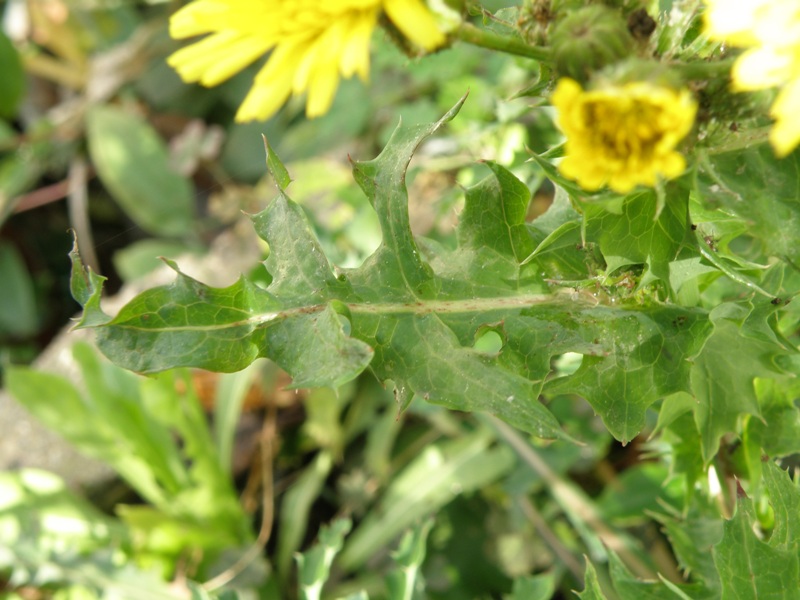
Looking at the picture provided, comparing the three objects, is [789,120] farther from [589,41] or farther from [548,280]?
[548,280]

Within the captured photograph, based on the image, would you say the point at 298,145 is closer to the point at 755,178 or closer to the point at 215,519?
the point at 215,519

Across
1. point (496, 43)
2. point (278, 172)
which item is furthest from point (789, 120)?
point (278, 172)

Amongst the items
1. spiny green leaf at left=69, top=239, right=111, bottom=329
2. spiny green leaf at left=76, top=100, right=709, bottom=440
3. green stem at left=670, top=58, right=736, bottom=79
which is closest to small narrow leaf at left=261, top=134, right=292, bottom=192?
spiny green leaf at left=76, top=100, right=709, bottom=440

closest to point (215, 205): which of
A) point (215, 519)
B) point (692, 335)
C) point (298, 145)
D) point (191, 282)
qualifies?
point (298, 145)

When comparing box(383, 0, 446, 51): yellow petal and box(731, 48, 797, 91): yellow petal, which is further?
box(383, 0, 446, 51): yellow petal

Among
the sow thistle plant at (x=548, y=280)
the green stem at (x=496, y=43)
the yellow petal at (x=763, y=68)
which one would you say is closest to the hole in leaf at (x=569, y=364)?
the sow thistle plant at (x=548, y=280)

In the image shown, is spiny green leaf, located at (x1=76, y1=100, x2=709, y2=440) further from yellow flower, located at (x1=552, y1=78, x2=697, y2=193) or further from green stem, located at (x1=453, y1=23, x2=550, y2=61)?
yellow flower, located at (x1=552, y1=78, x2=697, y2=193)
